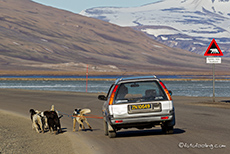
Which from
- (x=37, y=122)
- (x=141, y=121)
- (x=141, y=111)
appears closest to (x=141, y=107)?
(x=141, y=111)

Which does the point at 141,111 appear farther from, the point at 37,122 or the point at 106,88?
the point at 106,88

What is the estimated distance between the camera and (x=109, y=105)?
1307cm

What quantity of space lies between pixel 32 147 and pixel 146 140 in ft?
9.60

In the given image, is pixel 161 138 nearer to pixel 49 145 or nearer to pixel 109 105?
pixel 109 105

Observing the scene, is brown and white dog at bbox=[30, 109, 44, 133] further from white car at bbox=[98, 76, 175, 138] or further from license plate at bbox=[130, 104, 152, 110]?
license plate at bbox=[130, 104, 152, 110]

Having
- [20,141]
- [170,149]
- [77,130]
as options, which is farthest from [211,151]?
[77,130]

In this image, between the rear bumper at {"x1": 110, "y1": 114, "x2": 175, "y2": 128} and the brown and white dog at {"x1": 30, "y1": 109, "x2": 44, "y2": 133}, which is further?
the brown and white dog at {"x1": 30, "y1": 109, "x2": 44, "y2": 133}

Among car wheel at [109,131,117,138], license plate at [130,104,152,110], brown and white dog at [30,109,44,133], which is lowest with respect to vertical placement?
car wheel at [109,131,117,138]

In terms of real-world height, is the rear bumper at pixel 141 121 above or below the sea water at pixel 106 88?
below

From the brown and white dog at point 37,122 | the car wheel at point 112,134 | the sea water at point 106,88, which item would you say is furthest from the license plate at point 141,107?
the sea water at point 106,88

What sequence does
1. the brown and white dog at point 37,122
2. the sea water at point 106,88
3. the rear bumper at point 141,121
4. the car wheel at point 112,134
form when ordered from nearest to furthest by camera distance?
the rear bumper at point 141,121 → the car wheel at point 112,134 → the brown and white dog at point 37,122 → the sea water at point 106,88

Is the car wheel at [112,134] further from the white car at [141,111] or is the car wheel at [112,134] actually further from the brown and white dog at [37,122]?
the brown and white dog at [37,122]

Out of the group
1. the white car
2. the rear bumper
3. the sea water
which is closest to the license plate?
the white car

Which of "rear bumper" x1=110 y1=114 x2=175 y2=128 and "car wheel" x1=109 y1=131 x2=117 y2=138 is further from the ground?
"rear bumper" x1=110 y1=114 x2=175 y2=128
